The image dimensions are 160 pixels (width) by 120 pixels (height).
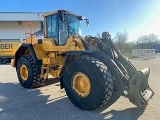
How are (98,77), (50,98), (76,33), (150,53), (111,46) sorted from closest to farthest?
(98,77)
(111,46)
(50,98)
(76,33)
(150,53)

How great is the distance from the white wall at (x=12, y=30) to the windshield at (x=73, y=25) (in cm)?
2236

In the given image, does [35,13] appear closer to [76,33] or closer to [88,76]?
[76,33]

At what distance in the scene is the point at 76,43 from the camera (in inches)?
246

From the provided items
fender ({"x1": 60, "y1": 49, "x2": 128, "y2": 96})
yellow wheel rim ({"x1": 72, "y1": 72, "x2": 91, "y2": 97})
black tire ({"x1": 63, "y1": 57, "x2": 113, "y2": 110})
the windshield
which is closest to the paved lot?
black tire ({"x1": 63, "y1": 57, "x2": 113, "y2": 110})

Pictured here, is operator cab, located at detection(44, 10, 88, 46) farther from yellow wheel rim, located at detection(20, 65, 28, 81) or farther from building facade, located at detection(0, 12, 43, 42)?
building facade, located at detection(0, 12, 43, 42)

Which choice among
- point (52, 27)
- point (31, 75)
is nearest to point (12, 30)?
point (31, 75)

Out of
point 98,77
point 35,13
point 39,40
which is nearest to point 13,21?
point 35,13

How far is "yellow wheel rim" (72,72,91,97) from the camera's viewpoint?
17.1 ft

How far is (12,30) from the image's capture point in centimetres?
2916

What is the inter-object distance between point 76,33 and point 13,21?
78.4ft

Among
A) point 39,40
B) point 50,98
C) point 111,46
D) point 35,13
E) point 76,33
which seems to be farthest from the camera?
point 35,13

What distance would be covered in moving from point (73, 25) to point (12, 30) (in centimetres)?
2418

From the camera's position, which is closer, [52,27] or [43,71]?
Answer: [52,27]

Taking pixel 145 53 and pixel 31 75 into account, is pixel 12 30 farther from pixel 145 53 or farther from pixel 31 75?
pixel 145 53
